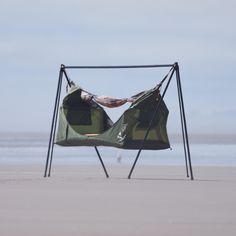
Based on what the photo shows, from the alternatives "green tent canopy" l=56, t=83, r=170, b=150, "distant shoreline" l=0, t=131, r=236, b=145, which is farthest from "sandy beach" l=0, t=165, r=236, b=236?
"distant shoreline" l=0, t=131, r=236, b=145

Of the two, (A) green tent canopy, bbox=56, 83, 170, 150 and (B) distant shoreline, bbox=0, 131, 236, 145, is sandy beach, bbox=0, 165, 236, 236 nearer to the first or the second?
(A) green tent canopy, bbox=56, 83, 170, 150

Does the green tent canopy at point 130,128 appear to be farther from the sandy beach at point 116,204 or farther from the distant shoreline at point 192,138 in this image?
the distant shoreline at point 192,138

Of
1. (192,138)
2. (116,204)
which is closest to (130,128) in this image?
(116,204)

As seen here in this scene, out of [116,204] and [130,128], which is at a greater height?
[130,128]

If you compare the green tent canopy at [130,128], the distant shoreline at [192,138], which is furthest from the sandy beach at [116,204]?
the distant shoreline at [192,138]

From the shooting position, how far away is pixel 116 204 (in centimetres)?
1062

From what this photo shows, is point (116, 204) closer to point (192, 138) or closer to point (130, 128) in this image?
point (130, 128)

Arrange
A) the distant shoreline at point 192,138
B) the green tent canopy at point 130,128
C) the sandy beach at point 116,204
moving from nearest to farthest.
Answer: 1. the sandy beach at point 116,204
2. the green tent canopy at point 130,128
3. the distant shoreline at point 192,138

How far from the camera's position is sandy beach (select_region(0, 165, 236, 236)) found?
28.5ft

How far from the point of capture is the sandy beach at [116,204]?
868cm

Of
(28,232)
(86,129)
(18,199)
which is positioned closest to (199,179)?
(86,129)

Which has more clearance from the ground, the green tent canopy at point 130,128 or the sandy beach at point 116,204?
the green tent canopy at point 130,128

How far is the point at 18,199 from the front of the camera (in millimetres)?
11023

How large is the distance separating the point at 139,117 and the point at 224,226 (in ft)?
19.3
